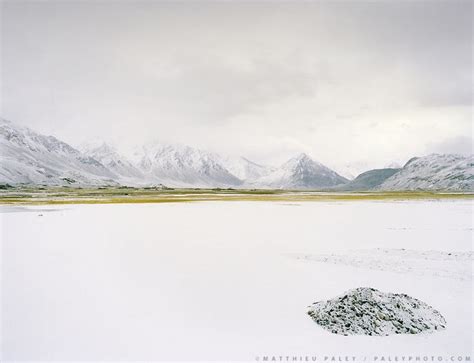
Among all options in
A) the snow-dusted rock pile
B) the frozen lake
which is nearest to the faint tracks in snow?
the frozen lake

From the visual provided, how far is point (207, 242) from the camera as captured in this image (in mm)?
20203

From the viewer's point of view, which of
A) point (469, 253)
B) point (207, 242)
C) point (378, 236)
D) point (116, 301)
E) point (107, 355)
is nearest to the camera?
point (107, 355)

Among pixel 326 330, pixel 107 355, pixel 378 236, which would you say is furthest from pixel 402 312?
pixel 378 236

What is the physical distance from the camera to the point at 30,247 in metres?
18.7

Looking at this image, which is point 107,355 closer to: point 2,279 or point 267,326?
point 267,326

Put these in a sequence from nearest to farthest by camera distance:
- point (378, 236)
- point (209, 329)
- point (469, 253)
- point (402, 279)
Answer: point (209, 329) → point (402, 279) → point (469, 253) → point (378, 236)

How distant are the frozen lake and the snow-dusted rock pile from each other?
0.25 metres

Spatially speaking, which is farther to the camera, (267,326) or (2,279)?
(2,279)

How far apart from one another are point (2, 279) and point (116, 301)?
17.1ft

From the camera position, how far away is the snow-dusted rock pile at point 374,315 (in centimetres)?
866

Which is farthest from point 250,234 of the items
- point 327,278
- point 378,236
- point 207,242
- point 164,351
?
point 164,351

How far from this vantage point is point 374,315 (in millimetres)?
8922

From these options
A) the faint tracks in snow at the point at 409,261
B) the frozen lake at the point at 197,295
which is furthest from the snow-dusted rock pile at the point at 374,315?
the faint tracks in snow at the point at 409,261

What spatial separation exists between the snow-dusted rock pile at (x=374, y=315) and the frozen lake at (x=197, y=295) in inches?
10.0
